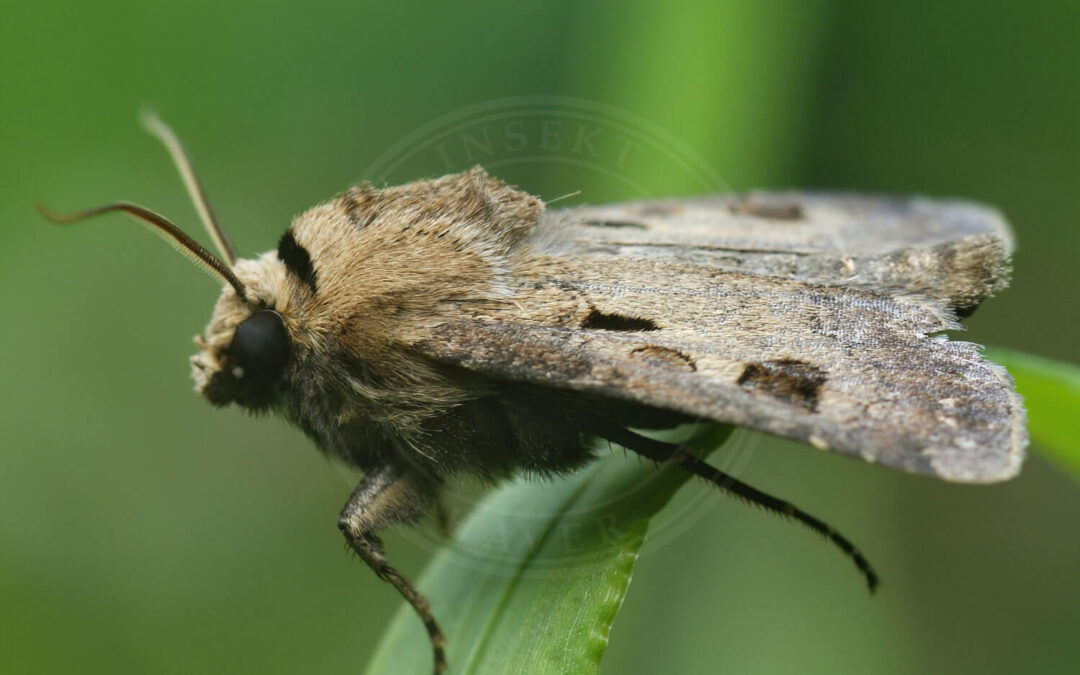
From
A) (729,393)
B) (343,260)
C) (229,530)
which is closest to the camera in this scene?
(729,393)

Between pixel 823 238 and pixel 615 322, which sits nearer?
pixel 615 322

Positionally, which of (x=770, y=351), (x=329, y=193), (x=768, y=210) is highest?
(x=770, y=351)

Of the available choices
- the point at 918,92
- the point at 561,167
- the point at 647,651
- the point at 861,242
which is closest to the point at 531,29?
the point at 561,167

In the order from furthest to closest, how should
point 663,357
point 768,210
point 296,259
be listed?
point 768,210, point 296,259, point 663,357

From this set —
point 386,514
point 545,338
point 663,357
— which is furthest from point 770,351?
point 386,514

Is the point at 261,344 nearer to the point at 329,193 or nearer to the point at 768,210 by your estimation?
the point at 768,210

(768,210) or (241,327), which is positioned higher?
(241,327)

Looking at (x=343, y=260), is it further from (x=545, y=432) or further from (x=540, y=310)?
(x=545, y=432)

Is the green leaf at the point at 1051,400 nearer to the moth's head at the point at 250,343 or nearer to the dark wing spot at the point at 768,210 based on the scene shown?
the dark wing spot at the point at 768,210
